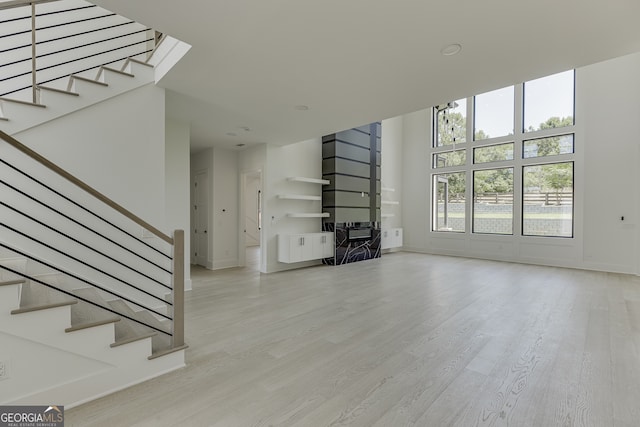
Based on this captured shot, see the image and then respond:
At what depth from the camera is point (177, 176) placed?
483cm

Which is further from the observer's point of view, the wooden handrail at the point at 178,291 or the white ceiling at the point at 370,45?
the wooden handrail at the point at 178,291

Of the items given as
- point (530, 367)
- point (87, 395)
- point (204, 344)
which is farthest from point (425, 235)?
point (87, 395)

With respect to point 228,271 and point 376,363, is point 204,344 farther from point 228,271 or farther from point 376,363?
point 228,271

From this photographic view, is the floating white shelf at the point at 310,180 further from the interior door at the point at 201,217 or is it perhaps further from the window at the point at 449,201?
the window at the point at 449,201

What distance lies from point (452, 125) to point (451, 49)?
268 inches

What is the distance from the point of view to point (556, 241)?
271 inches

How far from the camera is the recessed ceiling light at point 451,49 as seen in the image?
2.52m

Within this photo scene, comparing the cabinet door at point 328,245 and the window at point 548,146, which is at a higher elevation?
the window at point 548,146

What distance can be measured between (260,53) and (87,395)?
9.88 ft

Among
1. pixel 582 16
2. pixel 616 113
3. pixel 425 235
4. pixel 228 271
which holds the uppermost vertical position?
pixel 616 113

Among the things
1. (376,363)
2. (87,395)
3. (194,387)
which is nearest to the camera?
(87,395)

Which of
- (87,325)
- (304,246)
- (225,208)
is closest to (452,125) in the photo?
(304,246)

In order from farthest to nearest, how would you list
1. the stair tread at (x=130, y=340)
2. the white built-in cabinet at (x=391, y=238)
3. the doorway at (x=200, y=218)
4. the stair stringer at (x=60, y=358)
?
the white built-in cabinet at (x=391, y=238)
the doorway at (x=200, y=218)
the stair tread at (x=130, y=340)
the stair stringer at (x=60, y=358)

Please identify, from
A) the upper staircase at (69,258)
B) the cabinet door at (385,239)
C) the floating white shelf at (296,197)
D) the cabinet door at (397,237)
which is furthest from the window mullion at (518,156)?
the upper staircase at (69,258)
